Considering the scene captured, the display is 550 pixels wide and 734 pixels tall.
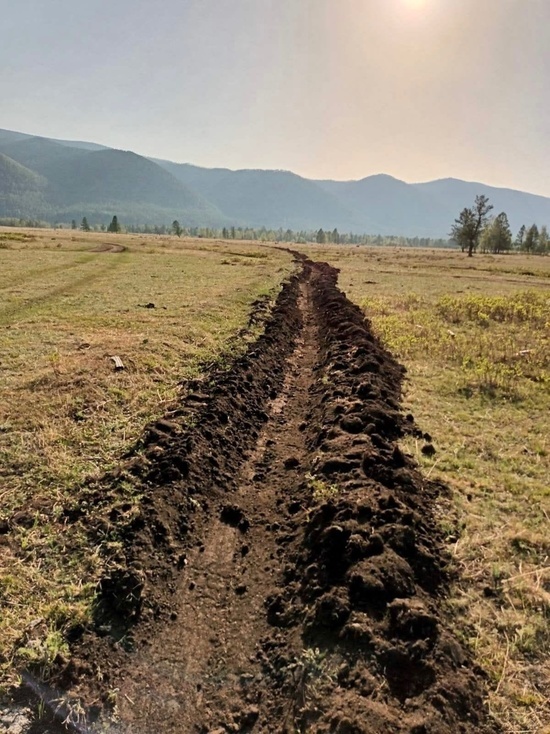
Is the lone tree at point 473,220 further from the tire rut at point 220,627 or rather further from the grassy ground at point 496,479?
the tire rut at point 220,627

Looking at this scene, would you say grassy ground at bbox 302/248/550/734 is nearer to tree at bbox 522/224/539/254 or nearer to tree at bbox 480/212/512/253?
tree at bbox 480/212/512/253

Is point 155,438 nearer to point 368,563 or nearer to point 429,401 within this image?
point 368,563

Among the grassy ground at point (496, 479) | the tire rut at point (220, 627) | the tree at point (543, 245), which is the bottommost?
the tire rut at point (220, 627)

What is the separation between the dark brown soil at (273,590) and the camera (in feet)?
12.5

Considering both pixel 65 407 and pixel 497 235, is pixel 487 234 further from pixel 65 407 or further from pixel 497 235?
pixel 65 407

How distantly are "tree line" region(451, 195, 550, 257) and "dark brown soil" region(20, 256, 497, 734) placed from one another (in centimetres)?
9376

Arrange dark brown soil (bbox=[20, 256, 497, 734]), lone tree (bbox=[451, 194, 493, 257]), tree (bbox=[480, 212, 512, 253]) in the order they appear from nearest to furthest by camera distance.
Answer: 1. dark brown soil (bbox=[20, 256, 497, 734])
2. lone tree (bbox=[451, 194, 493, 257])
3. tree (bbox=[480, 212, 512, 253])

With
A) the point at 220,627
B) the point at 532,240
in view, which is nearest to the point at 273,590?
the point at 220,627

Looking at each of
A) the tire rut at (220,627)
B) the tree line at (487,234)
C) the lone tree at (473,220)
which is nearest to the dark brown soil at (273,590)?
the tire rut at (220,627)

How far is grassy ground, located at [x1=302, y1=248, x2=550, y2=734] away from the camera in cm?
420

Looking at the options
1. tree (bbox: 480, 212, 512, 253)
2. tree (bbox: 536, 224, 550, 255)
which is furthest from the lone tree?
tree (bbox: 536, 224, 550, 255)

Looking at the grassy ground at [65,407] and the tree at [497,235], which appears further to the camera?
the tree at [497,235]

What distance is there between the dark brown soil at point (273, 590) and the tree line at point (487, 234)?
9376 cm

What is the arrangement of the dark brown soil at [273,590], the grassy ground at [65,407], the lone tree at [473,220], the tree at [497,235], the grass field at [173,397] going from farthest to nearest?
the tree at [497,235] < the lone tree at [473,220] < the grassy ground at [65,407] < the grass field at [173,397] < the dark brown soil at [273,590]
